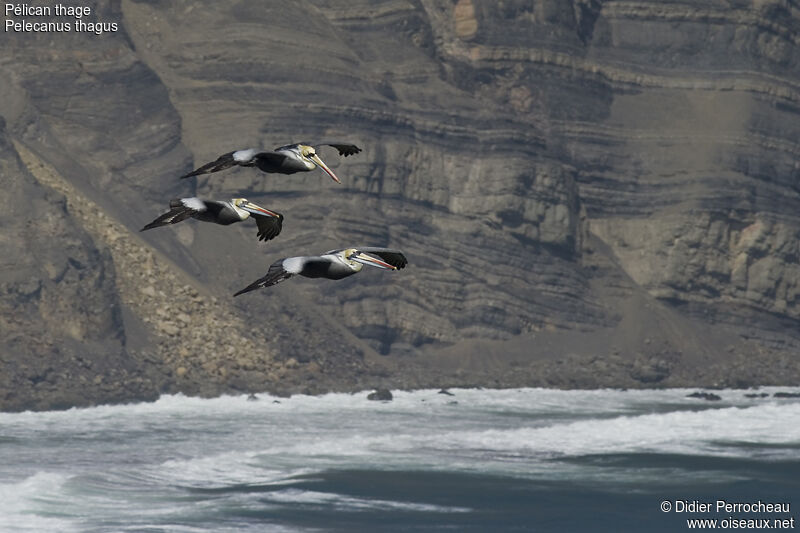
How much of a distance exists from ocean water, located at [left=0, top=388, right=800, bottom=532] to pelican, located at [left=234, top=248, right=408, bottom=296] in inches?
1785

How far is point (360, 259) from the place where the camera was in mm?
19828

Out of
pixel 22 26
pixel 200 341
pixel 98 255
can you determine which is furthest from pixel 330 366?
pixel 22 26

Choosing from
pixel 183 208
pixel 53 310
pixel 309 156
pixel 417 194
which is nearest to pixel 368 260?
pixel 309 156

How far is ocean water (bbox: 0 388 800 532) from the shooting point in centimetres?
6850

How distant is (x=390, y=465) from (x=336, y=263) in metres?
67.5

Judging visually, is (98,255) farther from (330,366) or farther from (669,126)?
(669,126)

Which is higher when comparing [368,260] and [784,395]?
[784,395]

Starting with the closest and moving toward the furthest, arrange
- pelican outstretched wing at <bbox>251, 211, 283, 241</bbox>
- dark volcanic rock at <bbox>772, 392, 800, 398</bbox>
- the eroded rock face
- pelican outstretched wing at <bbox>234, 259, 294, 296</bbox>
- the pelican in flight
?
pelican outstretched wing at <bbox>234, 259, 294, 296</bbox>, pelican outstretched wing at <bbox>251, 211, 283, 241</bbox>, the pelican in flight, the eroded rock face, dark volcanic rock at <bbox>772, 392, 800, 398</bbox>

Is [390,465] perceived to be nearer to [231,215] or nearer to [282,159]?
[282,159]

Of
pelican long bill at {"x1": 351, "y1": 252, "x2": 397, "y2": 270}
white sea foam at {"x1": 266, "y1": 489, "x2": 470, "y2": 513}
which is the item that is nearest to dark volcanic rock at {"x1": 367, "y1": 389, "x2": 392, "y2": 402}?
white sea foam at {"x1": 266, "y1": 489, "x2": 470, "y2": 513}

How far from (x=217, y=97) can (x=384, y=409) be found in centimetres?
4417

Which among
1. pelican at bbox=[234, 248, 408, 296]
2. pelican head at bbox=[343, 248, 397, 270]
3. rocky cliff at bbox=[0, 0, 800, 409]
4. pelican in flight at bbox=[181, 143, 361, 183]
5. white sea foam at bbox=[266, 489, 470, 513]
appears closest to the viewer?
pelican at bbox=[234, 248, 408, 296]

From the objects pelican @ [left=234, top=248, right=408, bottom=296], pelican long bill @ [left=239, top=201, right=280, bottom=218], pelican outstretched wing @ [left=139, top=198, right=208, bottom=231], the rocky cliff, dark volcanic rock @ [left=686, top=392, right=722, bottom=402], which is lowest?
pelican @ [left=234, top=248, right=408, bottom=296]

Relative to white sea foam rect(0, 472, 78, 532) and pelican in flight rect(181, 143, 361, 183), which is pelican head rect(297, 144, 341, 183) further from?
white sea foam rect(0, 472, 78, 532)
